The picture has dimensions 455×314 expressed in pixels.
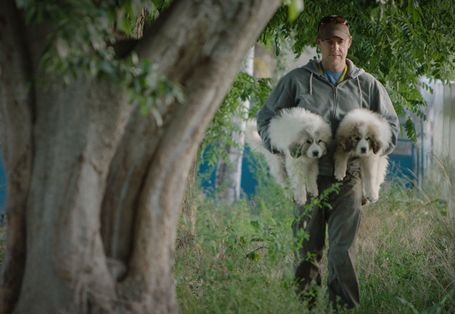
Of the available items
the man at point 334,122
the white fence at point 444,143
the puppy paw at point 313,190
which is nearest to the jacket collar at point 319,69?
the man at point 334,122

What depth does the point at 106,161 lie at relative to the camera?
452 cm

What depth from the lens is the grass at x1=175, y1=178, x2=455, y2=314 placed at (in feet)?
19.5

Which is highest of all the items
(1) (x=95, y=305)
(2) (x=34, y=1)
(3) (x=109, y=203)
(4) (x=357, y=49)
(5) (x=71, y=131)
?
(4) (x=357, y=49)

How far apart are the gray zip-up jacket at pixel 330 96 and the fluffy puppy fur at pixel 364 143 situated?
0.37ft

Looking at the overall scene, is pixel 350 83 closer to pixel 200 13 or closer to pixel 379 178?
pixel 379 178

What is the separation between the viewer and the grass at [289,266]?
594 cm

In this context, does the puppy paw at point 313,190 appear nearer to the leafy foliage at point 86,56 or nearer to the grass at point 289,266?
the grass at point 289,266

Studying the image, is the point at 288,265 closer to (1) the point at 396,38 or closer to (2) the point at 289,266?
(2) the point at 289,266

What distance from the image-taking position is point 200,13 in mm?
Answer: 4492

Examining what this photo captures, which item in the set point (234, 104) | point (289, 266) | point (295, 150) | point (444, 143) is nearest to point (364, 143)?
point (295, 150)

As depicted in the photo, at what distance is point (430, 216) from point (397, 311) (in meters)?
2.66

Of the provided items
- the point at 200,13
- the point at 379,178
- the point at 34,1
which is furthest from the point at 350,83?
the point at 34,1

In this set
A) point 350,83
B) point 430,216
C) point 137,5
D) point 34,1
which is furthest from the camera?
point 430,216

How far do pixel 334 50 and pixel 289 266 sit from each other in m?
1.84
